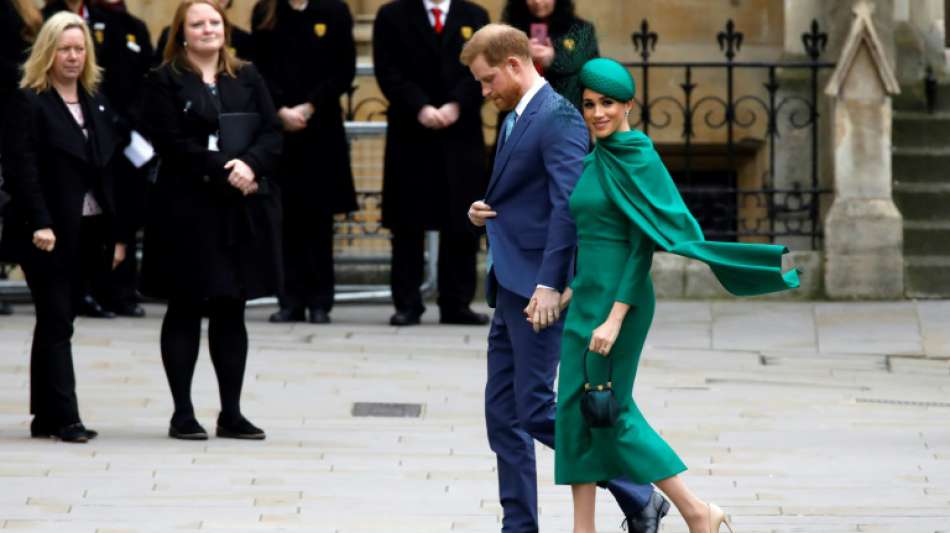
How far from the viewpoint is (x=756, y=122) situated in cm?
1584

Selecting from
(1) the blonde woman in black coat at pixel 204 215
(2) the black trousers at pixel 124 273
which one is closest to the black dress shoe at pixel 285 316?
(2) the black trousers at pixel 124 273

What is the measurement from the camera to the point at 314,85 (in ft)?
42.2

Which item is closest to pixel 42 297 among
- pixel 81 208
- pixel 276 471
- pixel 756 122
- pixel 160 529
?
pixel 81 208

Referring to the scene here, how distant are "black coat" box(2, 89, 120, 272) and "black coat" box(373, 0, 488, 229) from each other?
11.0 feet

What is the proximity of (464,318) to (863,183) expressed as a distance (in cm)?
286

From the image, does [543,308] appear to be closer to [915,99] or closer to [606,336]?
[606,336]

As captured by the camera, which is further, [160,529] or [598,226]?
[160,529]

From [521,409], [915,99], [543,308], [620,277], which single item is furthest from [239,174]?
[915,99]

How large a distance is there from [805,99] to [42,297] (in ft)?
22.3

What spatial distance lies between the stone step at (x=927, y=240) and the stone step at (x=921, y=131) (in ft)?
2.69

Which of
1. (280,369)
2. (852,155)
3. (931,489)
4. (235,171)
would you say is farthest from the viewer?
(852,155)

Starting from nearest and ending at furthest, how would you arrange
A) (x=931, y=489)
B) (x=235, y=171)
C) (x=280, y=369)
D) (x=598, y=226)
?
1. (x=598, y=226)
2. (x=931, y=489)
3. (x=235, y=171)
4. (x=280, y=369)

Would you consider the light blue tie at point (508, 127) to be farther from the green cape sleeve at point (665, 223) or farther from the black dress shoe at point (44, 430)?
the black dress shoe at point (44, 430)

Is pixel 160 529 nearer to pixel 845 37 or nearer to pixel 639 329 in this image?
pixel 639 329
